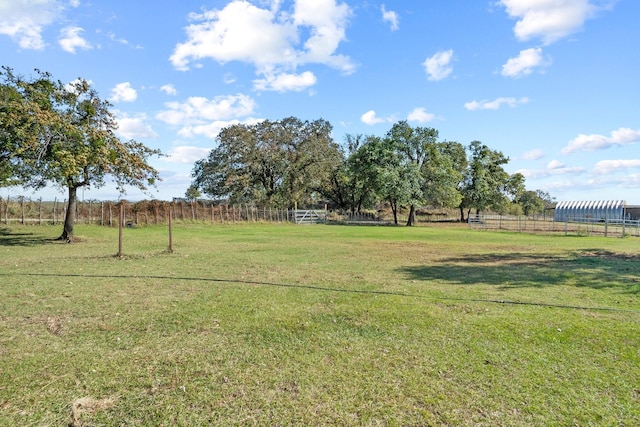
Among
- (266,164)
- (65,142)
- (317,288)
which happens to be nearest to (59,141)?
(65,142)

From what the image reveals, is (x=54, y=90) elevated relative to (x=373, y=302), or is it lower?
elevated

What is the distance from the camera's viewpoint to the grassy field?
3246 millimetres

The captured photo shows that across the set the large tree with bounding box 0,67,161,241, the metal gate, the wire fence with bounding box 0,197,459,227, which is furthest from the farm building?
the large tree with bounding box 0,67,161,241

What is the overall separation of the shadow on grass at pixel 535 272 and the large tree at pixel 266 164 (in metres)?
36.3

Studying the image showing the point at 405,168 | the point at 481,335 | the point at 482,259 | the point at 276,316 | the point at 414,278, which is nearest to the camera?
the point at 481,335

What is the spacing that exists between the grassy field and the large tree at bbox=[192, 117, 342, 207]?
39.2 metres

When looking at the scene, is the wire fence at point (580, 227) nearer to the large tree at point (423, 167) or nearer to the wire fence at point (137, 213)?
the large tree at point (423, 167)

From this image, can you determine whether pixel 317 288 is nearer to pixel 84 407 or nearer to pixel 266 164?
pixel 84 407

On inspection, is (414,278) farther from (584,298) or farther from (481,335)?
(481,335)

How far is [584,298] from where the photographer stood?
738cm

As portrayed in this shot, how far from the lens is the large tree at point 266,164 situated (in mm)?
47312

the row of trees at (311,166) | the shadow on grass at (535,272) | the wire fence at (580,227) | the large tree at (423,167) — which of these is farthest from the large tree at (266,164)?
the shadow on grass at (535,272)

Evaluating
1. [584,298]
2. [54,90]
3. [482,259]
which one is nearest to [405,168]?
[482,259]

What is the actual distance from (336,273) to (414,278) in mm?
1915
